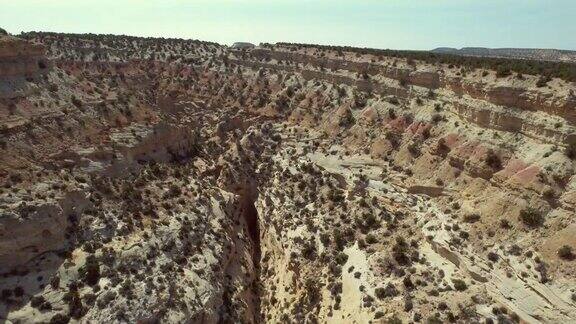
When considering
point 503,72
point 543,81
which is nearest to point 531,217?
point 543,81

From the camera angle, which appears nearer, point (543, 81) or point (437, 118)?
point (543, 81)

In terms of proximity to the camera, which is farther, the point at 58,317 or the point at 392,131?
the point at 392,131

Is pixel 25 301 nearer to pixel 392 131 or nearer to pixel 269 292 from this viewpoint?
pixel 269 292

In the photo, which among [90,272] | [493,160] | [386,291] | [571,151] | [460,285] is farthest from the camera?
[493,160]

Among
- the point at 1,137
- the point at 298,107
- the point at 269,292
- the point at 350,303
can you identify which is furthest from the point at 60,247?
the point at 298,107

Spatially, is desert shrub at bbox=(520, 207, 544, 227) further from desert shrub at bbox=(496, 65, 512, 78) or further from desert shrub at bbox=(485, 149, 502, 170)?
desert shrub at bbox=(496, 65, 512, 78)

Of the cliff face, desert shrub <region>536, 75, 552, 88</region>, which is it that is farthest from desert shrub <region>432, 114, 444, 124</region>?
desert shrub <region>536, 75, 552, 88</region>

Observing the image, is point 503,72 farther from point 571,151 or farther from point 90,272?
point 90,272
